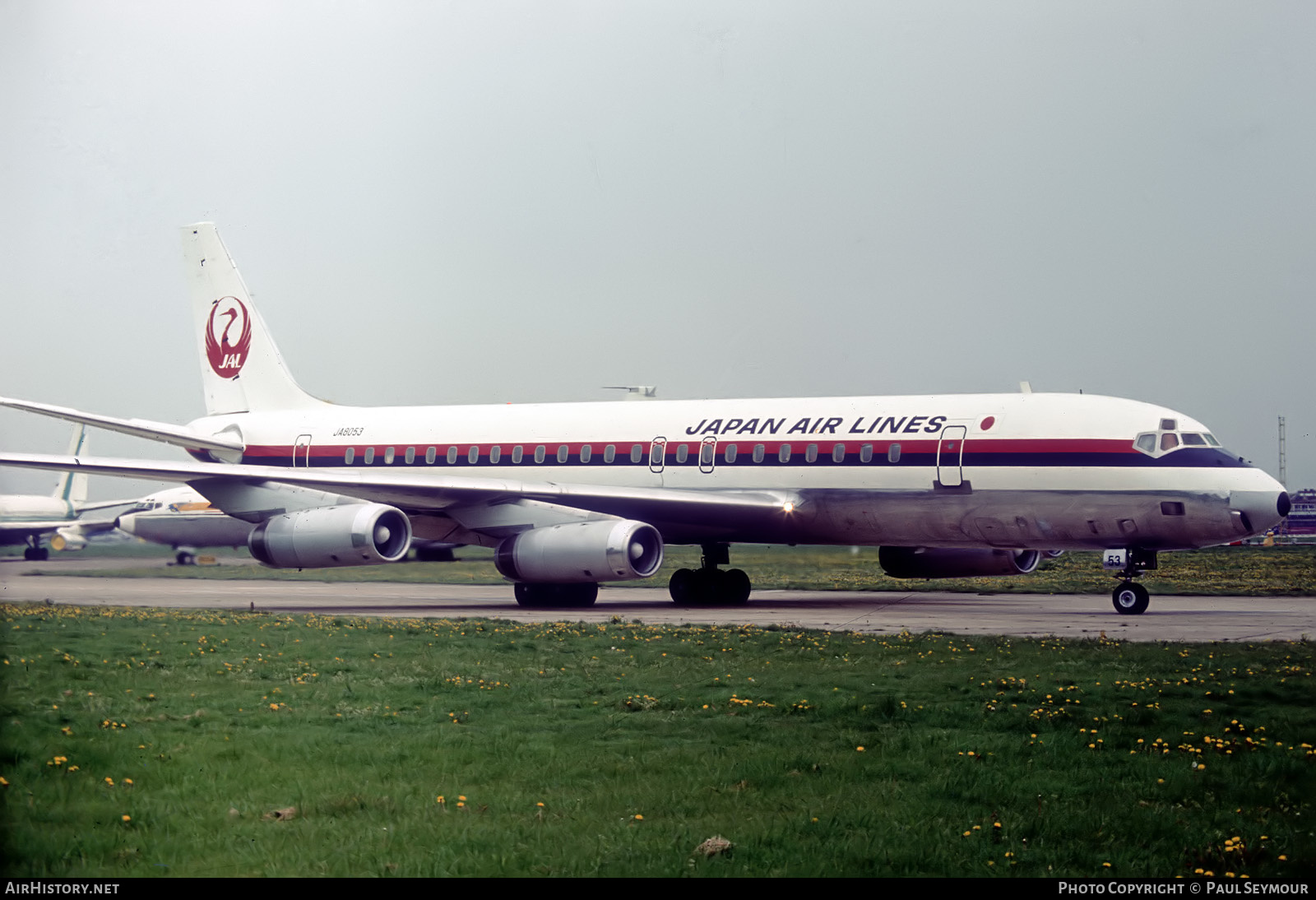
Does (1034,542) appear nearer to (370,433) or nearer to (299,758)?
(370,433)

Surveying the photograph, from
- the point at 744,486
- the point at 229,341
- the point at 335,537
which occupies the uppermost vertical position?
the point at 229,341

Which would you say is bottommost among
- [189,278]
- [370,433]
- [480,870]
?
[480,870]

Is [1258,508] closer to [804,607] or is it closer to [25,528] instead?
[804,607]

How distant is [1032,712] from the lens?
10000 millimetres

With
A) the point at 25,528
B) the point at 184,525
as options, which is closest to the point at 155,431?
the point at 25,528

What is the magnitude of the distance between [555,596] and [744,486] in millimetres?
4075

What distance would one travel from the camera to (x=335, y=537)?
888 inches

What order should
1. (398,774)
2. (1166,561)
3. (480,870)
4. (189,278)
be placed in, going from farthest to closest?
(1166,561) < (189,278) < (398,774) < (480,870)

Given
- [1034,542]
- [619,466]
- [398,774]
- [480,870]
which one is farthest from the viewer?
[619,466]

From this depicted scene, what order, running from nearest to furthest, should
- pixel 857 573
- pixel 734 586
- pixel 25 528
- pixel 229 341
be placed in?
pixel 734 586 → pixel 25 528 → pixel 229 341 → pixel 857 573

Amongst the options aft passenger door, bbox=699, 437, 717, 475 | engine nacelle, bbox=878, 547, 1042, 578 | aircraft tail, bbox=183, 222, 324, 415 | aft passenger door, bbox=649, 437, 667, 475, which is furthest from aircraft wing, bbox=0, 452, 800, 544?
aircraft tail, bbox=183, 222, 324, 415

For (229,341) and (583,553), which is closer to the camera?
(583,553)

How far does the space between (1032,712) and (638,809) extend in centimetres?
419

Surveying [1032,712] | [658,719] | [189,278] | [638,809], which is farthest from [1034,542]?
[189,278]
